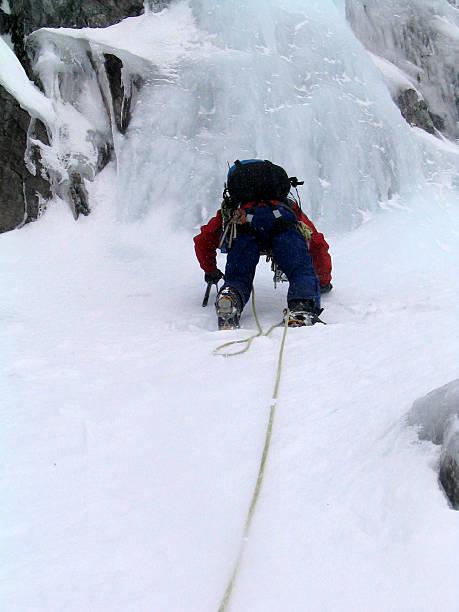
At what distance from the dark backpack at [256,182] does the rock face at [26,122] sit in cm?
217

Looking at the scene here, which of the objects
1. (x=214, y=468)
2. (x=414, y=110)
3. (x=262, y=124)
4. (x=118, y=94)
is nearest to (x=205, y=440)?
(x=214, y=468)

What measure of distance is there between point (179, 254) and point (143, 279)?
2.45 feet

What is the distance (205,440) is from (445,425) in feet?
2.03

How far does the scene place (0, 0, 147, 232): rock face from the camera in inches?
170

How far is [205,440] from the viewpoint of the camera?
133 centimetres

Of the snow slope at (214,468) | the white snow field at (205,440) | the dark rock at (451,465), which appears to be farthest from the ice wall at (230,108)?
the dark rock at (451,465)

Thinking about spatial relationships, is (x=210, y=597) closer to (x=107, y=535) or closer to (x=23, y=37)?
(x=107, y=535)

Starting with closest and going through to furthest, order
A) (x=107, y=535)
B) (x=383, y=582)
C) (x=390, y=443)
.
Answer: (x=383, y=582), (x=107, y=535), (x=390, y=443)

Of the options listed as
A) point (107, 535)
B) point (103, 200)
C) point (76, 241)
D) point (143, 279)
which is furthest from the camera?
point (103, 200)

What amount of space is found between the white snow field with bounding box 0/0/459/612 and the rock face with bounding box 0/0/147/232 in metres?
0.28

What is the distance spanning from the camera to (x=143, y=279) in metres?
3.75

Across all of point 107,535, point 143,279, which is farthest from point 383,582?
point 143,279

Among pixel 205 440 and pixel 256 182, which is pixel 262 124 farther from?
pixel 205 440

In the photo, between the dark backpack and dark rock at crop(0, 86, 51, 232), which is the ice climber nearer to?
the dark backpack
